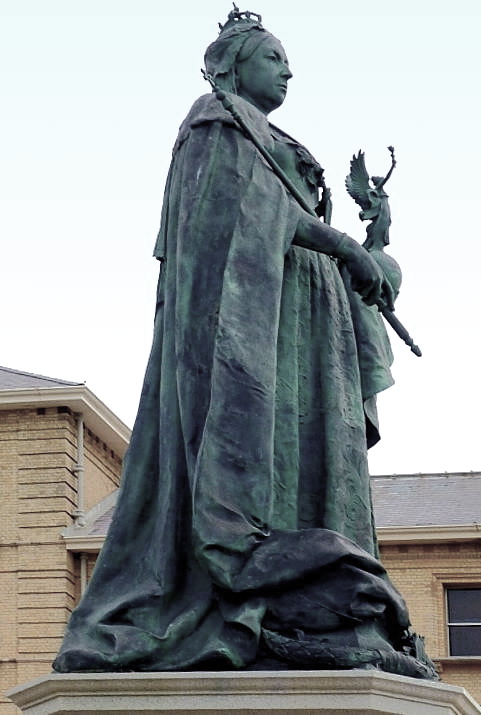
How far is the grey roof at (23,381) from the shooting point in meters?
39.9

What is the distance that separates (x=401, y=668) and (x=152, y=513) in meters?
1.36

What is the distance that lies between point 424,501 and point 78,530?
6.63m

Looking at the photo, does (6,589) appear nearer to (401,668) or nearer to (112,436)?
(112,436)

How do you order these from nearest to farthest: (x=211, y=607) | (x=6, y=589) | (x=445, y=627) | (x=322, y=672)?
(x=322, y=672) < (x=211, y=607) < (x=445, y=627) < (x=6, y=589)

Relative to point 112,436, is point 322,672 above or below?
below

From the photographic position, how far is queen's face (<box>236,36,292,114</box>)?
31.9 ft

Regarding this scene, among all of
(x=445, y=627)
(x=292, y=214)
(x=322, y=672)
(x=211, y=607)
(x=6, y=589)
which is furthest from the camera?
(x=6, y=589)

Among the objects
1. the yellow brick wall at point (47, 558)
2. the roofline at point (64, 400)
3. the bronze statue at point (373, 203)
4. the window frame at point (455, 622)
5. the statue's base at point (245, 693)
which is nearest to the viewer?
the statue's base at point (245, 693)

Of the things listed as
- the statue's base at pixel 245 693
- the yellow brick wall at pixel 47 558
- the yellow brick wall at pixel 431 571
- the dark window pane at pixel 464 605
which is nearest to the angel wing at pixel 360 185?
the statue's base at pixel 245 693

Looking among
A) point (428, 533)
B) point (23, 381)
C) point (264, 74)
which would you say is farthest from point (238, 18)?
point (23, 381)

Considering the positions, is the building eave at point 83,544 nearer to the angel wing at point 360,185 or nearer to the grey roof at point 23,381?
the grey roof at point 23,381

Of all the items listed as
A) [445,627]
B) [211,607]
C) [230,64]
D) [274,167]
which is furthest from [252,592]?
[445,627]

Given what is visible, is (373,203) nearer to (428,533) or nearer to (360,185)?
(360,185)

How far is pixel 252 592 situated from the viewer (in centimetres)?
852
